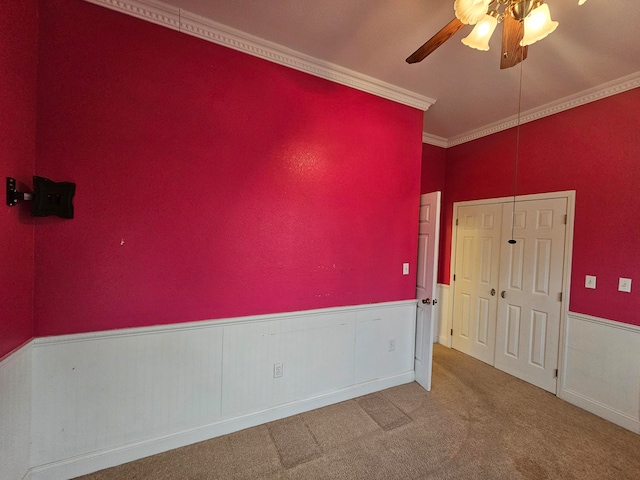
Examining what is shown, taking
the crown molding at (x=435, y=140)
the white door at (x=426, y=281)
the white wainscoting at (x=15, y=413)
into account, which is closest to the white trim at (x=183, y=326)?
the white wainscoting at (x=15, y=413)

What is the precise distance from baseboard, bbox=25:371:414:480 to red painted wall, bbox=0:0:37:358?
2.69 feet

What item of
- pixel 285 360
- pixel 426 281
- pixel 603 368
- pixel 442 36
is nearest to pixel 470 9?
pixel 442 36

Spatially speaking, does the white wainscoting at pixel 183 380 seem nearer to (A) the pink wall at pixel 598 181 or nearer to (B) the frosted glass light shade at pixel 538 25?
(A) the pink wall at pixel 598 181

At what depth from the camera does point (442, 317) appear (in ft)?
12.6

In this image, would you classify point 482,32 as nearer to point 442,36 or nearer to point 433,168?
point 442,36

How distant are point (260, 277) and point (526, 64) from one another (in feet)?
9.06

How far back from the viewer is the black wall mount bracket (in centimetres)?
130

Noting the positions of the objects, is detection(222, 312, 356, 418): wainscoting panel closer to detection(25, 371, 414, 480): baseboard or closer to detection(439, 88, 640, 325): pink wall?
detection(25, 371, 414, 480): baseboard

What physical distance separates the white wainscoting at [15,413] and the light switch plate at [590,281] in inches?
165

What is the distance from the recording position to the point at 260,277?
207cm

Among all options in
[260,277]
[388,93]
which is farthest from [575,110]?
[260,277]

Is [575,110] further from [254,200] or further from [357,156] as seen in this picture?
[254,200]

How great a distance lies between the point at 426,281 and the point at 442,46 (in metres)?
2.05

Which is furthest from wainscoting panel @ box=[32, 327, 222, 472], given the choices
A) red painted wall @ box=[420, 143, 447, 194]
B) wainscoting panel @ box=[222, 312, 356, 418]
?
red painted wall @ box=[420, 143, 447, 194]
